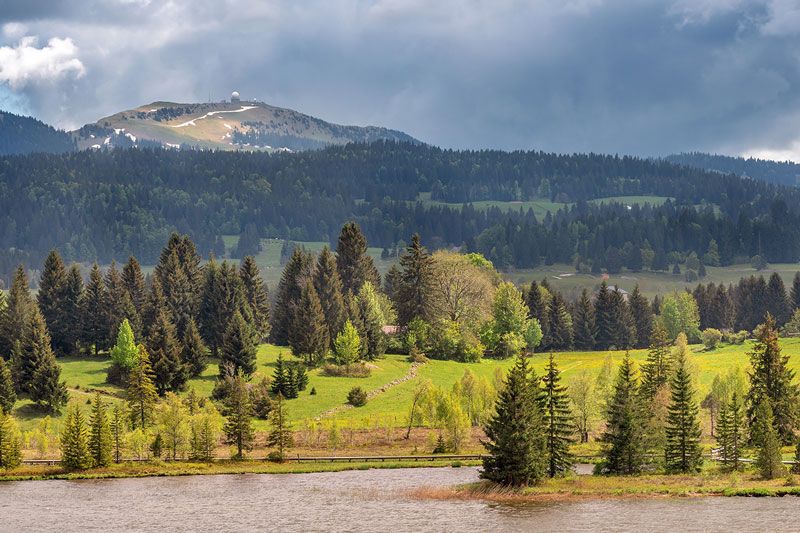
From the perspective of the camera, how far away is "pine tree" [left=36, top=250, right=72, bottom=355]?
148625mm

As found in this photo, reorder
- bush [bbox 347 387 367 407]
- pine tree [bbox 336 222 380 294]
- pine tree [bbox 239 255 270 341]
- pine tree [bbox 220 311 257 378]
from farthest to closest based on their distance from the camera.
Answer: pine tree [bbox 336 222 380 294] < pine tree [bbox 239 255 270 341] < pine tree [bbox 220 311 257 378] < bush [bbox 347 387 367 407]

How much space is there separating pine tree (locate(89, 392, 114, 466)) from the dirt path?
2746 centimetres

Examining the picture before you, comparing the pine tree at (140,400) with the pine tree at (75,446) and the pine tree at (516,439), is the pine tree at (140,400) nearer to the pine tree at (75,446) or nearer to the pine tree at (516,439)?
the pine tree at (75,446)

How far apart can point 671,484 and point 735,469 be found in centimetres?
1005

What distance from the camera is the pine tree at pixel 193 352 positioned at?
136m

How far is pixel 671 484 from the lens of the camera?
86938 mm

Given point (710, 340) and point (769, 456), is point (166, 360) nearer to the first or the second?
point (769, 456)

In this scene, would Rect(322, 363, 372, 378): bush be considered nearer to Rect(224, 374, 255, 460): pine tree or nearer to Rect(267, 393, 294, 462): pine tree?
Rect(267, 393, 294, 462): pine tree

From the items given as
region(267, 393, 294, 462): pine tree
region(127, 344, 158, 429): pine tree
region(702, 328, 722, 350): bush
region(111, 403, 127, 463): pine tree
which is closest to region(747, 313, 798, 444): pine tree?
region(267, 393, 294, 462): pine tree

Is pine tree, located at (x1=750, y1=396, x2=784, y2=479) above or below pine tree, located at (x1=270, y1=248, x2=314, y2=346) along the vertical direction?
below

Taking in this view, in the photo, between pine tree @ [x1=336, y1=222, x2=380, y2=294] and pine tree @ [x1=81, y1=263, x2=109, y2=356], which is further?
pine tree @ [x1=336, y1=222, x2=380, y2=294]

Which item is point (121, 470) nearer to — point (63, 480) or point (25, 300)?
point (63, 480)

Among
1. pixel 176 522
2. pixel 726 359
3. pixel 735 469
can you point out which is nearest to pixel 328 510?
pixel 176 522

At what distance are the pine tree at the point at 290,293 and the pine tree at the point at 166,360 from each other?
1261 inches
